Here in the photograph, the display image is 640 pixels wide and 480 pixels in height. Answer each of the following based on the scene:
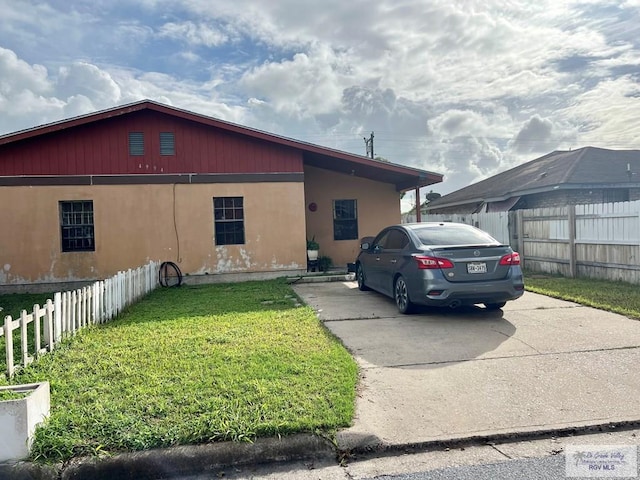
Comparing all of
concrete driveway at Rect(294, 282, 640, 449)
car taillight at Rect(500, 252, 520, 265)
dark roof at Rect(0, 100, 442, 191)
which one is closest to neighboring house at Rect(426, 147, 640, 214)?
dark roof at Rect(0, 100, 442, 191)

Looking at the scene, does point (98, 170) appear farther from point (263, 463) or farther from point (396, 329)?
point (263, 463)

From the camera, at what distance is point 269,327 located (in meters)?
6.67

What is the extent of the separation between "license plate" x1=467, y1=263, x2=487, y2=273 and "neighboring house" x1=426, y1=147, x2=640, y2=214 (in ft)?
41.0

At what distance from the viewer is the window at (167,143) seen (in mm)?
11867

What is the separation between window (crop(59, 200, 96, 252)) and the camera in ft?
38.5

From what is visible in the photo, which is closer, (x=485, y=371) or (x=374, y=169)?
(x=485, y=371)

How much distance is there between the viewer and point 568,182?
679 inches

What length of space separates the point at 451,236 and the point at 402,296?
1.27 meters

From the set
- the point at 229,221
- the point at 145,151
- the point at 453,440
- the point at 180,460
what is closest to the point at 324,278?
the point at 229,221

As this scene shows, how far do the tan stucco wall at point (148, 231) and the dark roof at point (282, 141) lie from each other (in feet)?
3.83

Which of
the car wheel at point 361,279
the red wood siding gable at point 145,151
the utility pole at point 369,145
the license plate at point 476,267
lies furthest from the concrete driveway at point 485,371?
the utility pole at point 369,145

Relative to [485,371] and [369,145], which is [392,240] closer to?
[485,371]

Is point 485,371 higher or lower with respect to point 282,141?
lower

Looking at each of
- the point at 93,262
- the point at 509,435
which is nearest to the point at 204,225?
the point at 93,262
